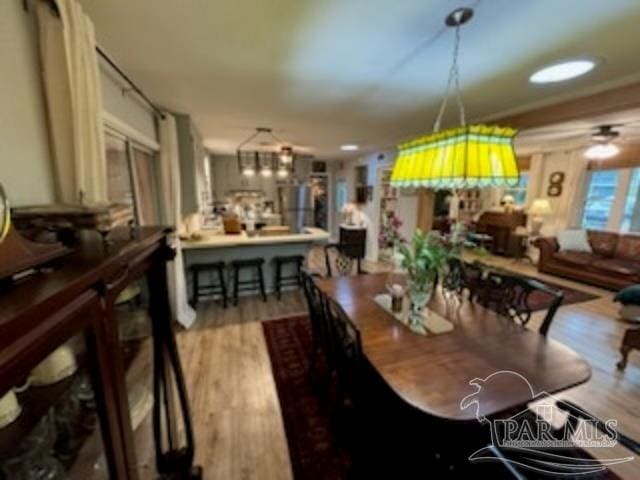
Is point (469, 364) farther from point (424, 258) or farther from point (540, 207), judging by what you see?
point (540, 207)

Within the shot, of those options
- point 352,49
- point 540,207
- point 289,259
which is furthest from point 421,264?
point 540,207

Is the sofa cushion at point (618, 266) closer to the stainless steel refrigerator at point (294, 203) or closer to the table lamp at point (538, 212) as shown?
the table lamp at point (538, 212)

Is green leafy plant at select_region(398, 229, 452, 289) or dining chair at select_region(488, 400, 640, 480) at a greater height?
green leafy plant at select_region(398, 229, 452, 289)

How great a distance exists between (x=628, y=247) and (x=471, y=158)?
555 centimetres

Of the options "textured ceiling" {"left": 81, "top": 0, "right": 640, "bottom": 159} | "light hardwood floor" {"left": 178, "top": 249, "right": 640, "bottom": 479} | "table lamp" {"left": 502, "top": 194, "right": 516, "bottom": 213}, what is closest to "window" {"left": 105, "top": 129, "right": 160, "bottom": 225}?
"textured ceiling" {"left": 81, "top": 0, "right": 640, "bottom": 159}

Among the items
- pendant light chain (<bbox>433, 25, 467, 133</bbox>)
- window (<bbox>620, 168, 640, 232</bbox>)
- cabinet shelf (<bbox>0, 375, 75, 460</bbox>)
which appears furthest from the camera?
window (<bbox>620, 168, 640, 232</bbox>)

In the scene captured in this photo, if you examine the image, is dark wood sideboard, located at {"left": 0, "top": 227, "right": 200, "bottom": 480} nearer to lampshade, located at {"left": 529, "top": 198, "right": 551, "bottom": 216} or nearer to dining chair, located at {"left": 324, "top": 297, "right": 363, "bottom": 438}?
dining chair, located at {"left": 324, "top": 297, "right": 363, "bottom": 438}

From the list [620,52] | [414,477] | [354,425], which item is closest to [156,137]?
[354,425]

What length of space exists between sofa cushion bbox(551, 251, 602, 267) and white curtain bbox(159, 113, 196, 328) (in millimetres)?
6329

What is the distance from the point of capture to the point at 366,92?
2.48 metres

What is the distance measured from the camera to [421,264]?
173cm

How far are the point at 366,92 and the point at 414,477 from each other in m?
2.66

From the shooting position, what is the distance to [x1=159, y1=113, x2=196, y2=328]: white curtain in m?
3.20

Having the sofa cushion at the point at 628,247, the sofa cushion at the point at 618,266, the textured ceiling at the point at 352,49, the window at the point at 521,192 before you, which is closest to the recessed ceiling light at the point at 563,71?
the textured ceiling at the point at 352,49
